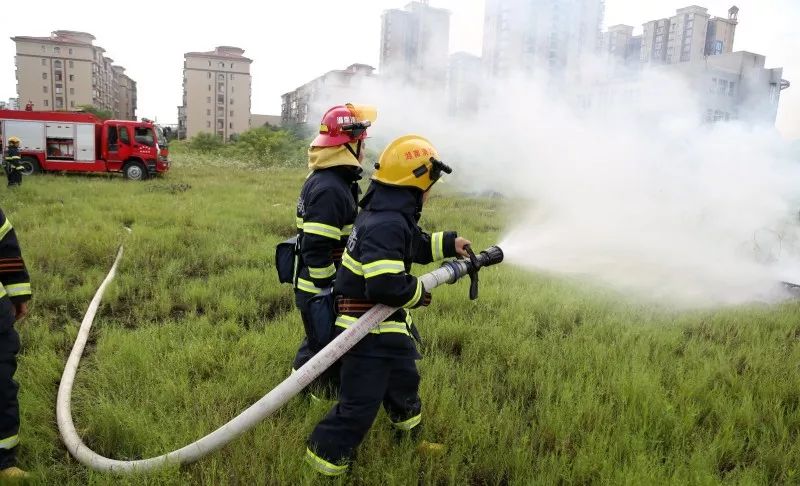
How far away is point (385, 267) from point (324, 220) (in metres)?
0.73

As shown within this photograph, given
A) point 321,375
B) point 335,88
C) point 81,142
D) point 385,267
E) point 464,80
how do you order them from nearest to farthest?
1. point 385,267
2. point 321,375
3. point 464,80
4. point 335,88
5. point 81,142

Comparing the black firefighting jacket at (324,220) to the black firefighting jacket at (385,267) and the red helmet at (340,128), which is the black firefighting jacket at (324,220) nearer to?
the red helmet at (340,128)

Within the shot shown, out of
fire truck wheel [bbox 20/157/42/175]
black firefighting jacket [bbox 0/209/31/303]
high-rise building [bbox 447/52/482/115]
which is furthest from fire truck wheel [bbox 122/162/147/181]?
black firefighting jacket [bbox 0/209/31/303]

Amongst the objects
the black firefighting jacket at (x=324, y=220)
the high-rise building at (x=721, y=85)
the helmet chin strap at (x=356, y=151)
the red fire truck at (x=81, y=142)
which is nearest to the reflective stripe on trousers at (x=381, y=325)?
the black firefighting jacket at (x=324, y=220)

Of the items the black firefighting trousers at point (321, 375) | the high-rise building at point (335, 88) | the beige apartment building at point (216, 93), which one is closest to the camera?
the black firefighting trousers at point (321, 375)

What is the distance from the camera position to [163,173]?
1933cm

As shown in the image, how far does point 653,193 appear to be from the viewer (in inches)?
298

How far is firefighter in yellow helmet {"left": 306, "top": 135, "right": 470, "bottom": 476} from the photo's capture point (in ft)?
7.93

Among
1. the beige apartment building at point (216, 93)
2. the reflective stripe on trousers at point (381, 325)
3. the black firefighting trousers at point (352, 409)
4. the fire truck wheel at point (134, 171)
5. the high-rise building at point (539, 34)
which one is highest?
the beige apartment building at point (216, 93)

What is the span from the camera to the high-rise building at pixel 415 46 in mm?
9859

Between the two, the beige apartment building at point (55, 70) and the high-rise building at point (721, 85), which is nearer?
the high-rise building at point (721, 85)

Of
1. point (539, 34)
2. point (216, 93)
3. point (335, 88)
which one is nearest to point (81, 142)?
point (335, 88)

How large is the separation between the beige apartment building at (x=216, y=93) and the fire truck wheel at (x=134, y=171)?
1995 inches

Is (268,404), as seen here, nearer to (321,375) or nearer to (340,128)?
(321,375)
